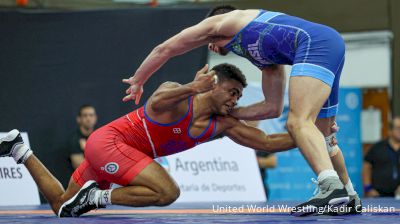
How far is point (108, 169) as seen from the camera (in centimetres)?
503

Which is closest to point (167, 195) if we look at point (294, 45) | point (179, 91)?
point (179, 91)

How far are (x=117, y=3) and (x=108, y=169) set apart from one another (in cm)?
572

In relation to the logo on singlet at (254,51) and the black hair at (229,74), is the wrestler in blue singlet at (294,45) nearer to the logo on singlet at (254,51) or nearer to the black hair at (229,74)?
the logo on singlet at (254,51)

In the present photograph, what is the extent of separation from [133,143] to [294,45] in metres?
1.34

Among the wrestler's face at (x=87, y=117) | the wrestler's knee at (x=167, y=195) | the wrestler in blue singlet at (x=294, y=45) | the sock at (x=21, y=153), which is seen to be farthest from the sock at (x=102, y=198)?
the wrestler's face at (x=87, y=117)

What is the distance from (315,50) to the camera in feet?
14.3

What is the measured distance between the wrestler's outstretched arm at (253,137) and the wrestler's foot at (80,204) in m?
1.00

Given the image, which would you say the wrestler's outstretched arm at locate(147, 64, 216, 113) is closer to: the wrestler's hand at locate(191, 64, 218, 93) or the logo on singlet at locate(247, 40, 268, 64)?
the wrestler's hand at locate(191, 64, 218, 93)

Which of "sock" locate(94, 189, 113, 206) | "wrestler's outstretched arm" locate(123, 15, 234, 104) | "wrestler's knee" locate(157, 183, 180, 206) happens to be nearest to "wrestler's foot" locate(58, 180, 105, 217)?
"sock" locate(94, 189, 113, 206)

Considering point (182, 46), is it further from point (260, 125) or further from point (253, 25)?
point (260, 125)

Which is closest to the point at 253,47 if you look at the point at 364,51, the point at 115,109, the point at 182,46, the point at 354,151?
the point at 182,46

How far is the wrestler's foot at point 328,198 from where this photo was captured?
3.93 meters

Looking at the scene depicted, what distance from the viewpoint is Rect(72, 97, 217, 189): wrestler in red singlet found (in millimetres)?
4988

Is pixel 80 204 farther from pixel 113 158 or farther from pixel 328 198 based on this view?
pixel 328 198
